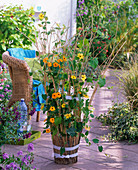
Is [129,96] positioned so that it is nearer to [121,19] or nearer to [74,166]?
[74,166]

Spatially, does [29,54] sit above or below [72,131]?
above

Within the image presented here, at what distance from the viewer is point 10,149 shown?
3.20 m

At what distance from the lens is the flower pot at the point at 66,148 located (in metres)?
2.75

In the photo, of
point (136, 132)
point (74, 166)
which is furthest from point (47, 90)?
point (136, 132)

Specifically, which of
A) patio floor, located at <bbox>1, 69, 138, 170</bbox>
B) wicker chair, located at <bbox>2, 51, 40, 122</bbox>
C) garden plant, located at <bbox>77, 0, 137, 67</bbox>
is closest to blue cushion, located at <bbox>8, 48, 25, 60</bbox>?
wicker chair, located at <bbox>2, 51, 40, 122</bbox>

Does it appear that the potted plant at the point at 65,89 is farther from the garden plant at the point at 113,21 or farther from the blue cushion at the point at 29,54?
the garden plant at the point at 113,21

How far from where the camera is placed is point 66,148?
108 inches

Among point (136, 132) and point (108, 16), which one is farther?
point (108, 16)

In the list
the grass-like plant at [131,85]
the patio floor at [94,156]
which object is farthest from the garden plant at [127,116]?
the patio floor at [94,156]

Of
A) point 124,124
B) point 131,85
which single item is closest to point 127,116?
point 124,124

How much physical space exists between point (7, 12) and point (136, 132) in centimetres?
324

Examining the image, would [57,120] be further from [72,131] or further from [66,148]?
[66,148]

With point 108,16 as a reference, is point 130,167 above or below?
below

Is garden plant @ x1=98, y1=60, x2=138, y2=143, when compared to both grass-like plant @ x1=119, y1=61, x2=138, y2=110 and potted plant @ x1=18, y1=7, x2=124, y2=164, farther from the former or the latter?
potted plant @ x1=18, y1=7, x2=124, y2=164
